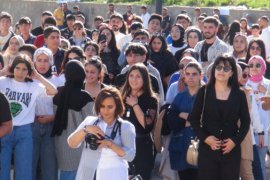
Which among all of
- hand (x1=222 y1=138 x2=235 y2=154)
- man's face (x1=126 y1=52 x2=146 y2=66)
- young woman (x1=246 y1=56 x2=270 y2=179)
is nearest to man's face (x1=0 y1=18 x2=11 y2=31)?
man's face (x1=126 y1=52 x2=146 y2=66)

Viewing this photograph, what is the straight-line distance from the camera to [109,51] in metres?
12.5

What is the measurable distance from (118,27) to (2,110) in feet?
27.3

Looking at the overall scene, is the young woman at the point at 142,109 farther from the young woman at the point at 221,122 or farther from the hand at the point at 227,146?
the hand at the point at 227,146

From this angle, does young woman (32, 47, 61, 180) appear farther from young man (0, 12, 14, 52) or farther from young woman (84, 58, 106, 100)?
young man (0, 12, 14, 52)

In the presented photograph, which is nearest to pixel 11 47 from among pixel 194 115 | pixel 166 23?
pixel 194 115

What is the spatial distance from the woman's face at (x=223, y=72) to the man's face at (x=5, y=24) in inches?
230

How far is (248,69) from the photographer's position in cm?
980

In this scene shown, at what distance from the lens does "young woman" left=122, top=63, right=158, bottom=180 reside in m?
8.81

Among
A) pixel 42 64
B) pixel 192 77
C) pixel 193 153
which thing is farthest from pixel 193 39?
pixel 193 153

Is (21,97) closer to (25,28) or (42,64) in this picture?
(42,64)

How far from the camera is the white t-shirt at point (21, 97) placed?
8773mm

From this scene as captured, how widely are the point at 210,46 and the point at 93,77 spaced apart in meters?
3.13

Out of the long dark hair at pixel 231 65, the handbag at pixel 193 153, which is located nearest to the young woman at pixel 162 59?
the handbag at pixel 193 153

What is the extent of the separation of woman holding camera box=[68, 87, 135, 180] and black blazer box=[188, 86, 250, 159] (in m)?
1.17
